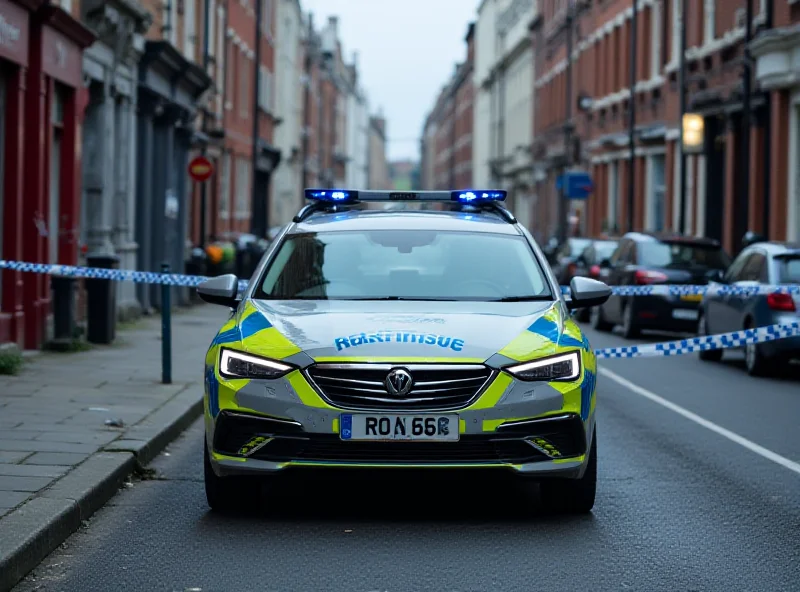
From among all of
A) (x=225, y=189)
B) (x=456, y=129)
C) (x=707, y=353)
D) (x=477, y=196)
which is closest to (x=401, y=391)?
(x=477, y=196)

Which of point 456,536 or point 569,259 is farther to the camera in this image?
point 569,259

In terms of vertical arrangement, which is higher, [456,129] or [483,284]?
[456,129]

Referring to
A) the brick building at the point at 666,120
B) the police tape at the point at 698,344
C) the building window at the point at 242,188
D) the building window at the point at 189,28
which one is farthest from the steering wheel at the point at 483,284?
the building window at the point at 242,188

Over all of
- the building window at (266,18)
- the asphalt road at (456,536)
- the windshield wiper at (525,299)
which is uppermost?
the building window at (266,18)

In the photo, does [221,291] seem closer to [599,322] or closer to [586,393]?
[586,393]

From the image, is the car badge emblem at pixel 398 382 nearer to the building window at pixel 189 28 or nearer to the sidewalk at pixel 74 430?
the sidewalk at pixel 74 430

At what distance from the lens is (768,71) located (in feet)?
92.9

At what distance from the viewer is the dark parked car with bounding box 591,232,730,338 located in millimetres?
22234

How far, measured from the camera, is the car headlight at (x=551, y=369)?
23.9ft

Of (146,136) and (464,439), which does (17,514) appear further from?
(146,136)

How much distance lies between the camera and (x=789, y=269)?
656 inches

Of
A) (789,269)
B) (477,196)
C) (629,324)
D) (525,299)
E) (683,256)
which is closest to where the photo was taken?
(525,299)

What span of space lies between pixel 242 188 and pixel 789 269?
31478 mm

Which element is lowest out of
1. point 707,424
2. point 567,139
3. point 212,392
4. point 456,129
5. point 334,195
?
point 707,424
